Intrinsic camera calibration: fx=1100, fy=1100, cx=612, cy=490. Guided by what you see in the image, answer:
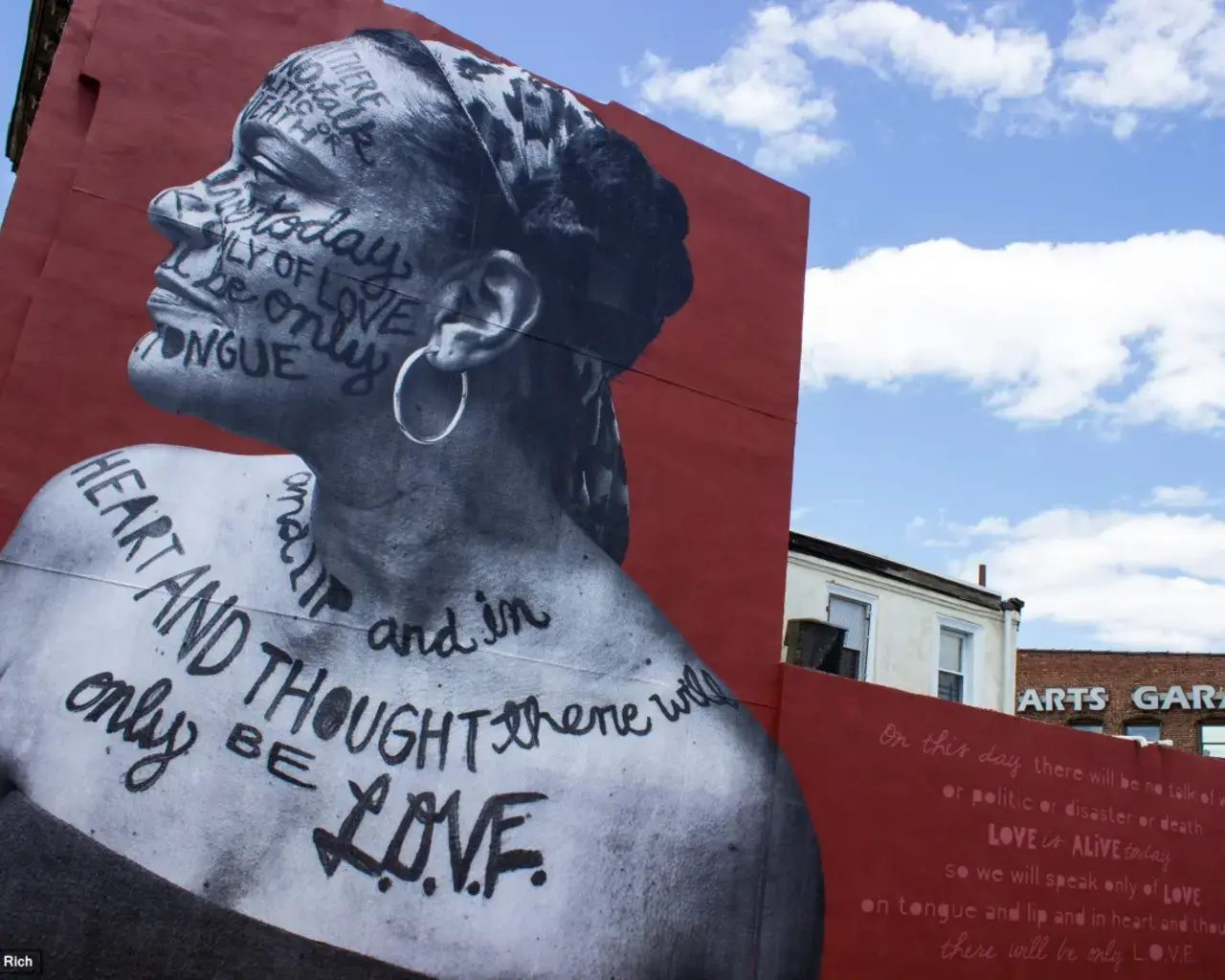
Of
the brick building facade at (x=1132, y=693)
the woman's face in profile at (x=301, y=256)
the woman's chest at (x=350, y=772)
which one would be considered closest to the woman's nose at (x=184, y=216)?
the woman's face in profile at (x=301, y=256)

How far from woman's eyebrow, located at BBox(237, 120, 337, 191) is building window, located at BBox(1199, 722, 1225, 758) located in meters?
27.8

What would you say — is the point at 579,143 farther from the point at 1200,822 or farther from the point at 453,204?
the point at 1200,822

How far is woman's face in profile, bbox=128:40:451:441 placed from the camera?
24.8ft

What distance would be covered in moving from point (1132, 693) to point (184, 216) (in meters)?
28.4

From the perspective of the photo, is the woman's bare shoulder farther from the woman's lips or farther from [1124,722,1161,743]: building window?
[1124,722,1161,743]: building window

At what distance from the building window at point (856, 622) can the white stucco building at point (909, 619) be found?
0.5 inches

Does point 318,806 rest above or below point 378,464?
below

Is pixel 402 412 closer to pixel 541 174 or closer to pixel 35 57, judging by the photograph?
pixel 541 174

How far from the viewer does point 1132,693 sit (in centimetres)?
2933

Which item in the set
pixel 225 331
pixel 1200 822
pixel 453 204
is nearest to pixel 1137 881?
pixel 1200 822

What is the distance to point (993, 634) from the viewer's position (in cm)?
1712

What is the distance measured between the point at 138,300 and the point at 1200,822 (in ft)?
39.2

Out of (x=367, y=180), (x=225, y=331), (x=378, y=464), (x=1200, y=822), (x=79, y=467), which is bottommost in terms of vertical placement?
(x=1200, y=822)

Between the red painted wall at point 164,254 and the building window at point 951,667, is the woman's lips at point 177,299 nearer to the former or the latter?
the red painted wall at point 164,254
